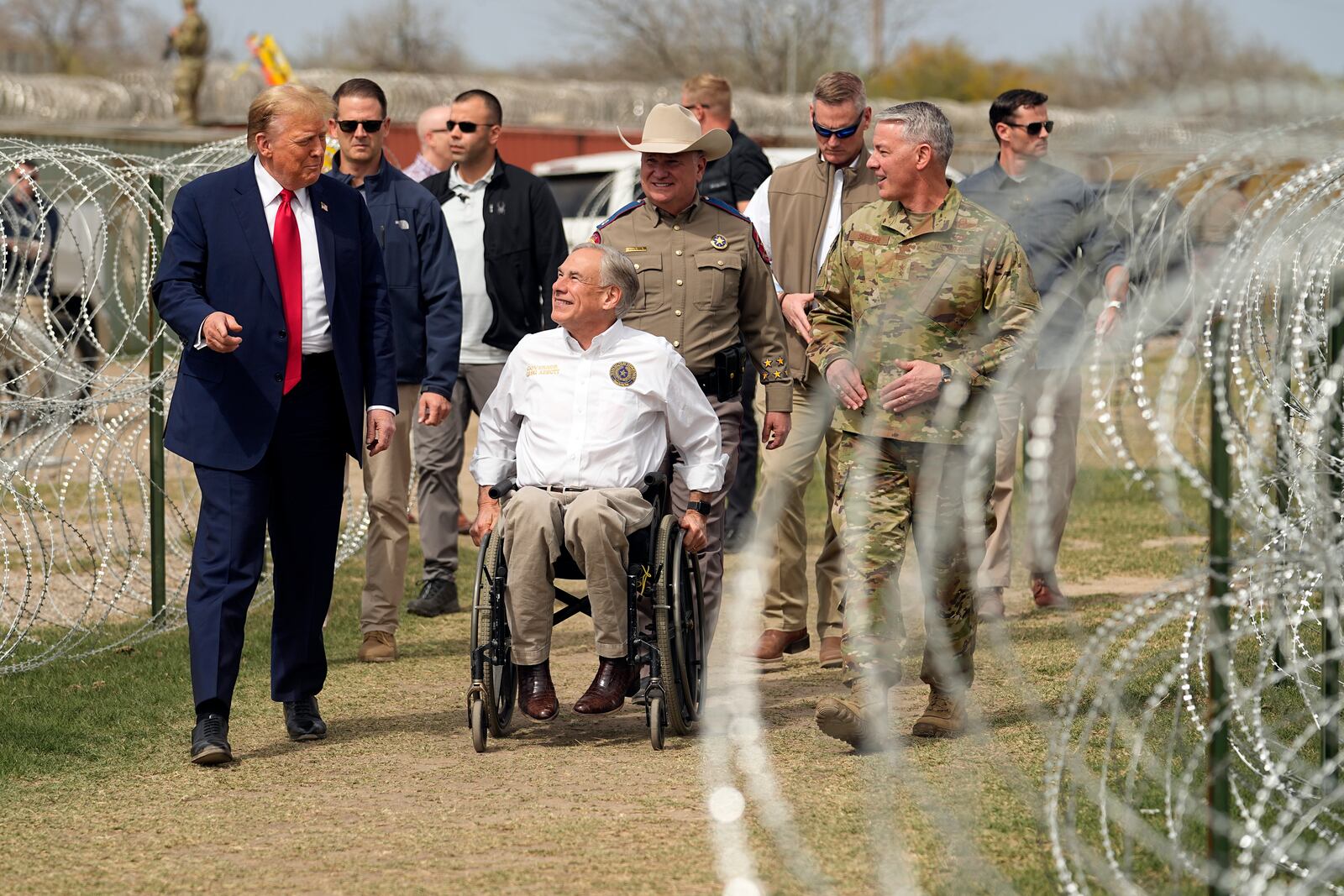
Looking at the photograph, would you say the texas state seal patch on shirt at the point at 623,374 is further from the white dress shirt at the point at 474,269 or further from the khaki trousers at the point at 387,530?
the white dress shirt at the point at 474,269

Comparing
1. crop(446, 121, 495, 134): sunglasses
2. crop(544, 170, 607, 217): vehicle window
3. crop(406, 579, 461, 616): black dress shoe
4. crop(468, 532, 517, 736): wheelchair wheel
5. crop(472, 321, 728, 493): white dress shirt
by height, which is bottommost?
crop(406, 579, 461, 616): black dress shoe

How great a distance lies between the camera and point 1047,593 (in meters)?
8.16

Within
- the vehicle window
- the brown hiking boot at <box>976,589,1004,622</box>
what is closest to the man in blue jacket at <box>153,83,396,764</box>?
the brown hiking boot at <box>976,589,1004,622</box>

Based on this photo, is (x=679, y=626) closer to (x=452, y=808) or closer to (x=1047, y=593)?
(x=452, y=808)

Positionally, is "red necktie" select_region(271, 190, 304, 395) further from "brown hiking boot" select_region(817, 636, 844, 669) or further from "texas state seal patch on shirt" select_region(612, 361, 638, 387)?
"brown hiking boot" select_region(817, 636, 844, 669)

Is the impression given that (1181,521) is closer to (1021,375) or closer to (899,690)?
(899,690)

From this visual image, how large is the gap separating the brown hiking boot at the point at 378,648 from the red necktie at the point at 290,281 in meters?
1.88

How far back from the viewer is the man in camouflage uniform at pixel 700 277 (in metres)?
6.21

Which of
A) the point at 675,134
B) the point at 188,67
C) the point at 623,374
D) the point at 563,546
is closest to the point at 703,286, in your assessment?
the point at 675,134

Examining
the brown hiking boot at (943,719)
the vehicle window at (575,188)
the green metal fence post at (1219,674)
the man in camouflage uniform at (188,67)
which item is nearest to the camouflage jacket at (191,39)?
the man in camouflage uniform at (188,67)

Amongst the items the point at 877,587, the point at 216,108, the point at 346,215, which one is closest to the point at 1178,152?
the point at 877,587

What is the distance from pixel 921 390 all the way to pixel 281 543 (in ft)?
6.73

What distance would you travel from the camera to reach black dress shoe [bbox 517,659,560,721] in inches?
224

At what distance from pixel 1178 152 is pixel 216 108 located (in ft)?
58.5
